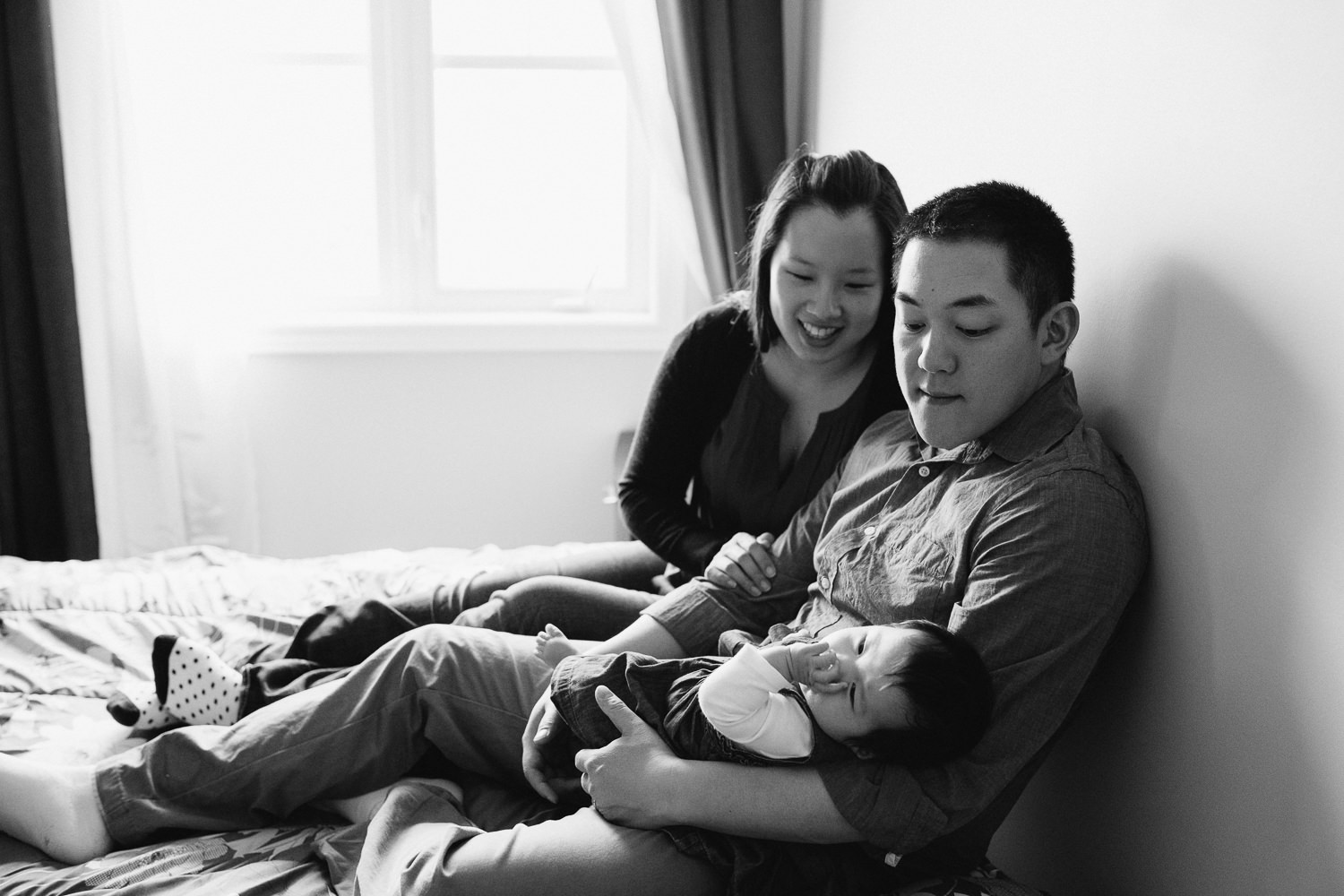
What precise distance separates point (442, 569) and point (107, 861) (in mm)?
907

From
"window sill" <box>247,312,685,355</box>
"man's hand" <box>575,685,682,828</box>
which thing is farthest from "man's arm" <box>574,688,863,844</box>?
"window sill" <box>247,312,685,355</box>

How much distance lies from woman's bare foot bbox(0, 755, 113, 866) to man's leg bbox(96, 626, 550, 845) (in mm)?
16

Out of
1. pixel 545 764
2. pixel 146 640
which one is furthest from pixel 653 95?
pixel 545 764

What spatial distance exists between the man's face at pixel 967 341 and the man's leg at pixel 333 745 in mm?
596

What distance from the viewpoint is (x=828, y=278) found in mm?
1598

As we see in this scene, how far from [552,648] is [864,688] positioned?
48 centimetres

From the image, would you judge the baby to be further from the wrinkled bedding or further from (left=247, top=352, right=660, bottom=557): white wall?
(left=247, top=352, right=660, bottom=557): white wall

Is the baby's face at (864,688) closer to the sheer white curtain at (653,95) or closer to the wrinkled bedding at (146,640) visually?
the wrinkled bedding at (146,640)

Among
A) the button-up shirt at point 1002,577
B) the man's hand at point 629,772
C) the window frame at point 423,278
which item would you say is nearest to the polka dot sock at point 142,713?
the man's hand at point 629,772

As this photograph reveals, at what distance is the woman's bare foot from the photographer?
4.33ft

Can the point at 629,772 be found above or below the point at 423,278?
below

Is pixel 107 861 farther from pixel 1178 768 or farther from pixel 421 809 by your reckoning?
pixel 1178 768

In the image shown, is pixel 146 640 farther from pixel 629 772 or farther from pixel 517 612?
pixel 629 772

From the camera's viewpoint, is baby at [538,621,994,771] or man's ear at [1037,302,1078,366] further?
man's ear at [1037,302,1078,366]
